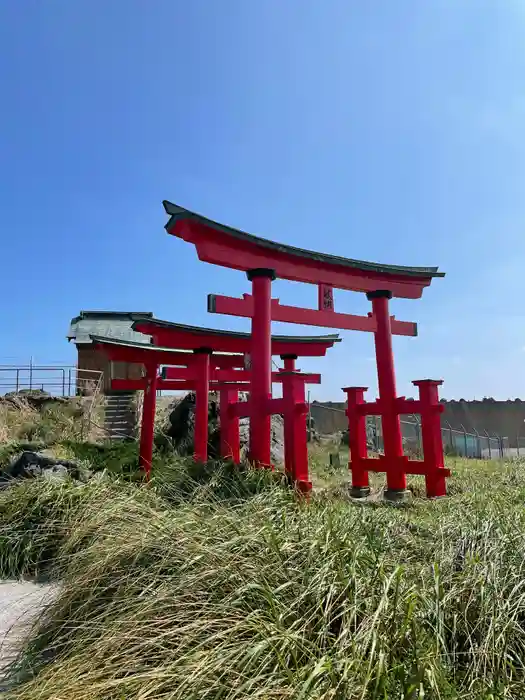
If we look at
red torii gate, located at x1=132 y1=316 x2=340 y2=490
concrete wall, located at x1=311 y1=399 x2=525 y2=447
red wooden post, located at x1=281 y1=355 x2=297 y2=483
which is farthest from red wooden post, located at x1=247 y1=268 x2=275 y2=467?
concrete wall, located at x1=311 y1=399 x2=525 y2=447

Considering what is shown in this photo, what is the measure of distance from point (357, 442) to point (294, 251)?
3438 mm

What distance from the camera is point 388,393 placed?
25.0 ft

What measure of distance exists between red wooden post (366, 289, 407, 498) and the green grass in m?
3.67

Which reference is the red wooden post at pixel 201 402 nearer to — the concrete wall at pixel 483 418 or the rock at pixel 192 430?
the rock at pixel 192 430

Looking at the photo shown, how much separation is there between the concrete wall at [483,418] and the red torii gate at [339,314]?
16.5 metres

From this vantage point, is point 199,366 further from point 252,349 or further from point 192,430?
point 192,430

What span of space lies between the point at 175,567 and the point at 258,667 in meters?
0.96

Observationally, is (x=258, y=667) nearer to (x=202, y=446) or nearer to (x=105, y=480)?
(x=105, y=480)

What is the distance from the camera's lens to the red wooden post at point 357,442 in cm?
824

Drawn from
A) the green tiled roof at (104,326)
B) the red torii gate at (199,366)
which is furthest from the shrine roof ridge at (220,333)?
the green tiled roof at (104,326)

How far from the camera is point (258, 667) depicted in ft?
6.16

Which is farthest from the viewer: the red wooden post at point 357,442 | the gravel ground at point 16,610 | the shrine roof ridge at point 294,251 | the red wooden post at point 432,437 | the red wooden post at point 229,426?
the red wooden post at point 229,426

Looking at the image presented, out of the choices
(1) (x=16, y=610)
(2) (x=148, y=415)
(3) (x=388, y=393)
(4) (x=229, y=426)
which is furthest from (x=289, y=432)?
(4) (x=229, y=426)

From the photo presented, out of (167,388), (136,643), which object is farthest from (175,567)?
(167,388)
